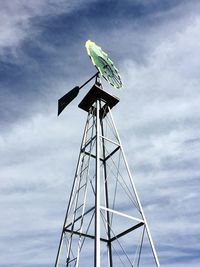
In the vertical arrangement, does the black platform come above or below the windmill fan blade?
below

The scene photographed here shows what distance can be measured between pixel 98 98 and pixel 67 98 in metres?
1.91

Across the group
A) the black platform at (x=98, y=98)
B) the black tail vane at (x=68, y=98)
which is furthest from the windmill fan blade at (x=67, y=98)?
the black platform at (x=98, y=98)

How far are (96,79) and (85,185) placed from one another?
6761mm

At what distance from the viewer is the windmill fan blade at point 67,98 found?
1764 cm

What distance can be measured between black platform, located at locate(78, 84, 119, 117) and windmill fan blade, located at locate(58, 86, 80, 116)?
0.63 m

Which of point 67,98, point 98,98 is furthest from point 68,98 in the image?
point 98,98

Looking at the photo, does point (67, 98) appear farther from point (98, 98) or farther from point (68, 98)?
point (98, 98)

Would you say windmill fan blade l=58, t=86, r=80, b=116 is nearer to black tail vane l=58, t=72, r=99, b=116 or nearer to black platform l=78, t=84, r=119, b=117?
black tail vane l=58, t=72, r=99, b=116

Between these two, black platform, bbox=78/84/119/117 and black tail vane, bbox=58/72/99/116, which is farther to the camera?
black tail vane, bbox=58/72/99/116

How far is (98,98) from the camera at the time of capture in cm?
1745

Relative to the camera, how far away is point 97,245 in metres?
11.3

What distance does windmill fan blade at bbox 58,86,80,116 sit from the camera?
1764cm

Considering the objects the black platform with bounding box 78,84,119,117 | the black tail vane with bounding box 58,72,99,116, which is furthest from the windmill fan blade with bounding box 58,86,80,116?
the black platform with bounding box 78,84,119,117

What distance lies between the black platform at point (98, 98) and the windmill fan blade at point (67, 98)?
63cm
